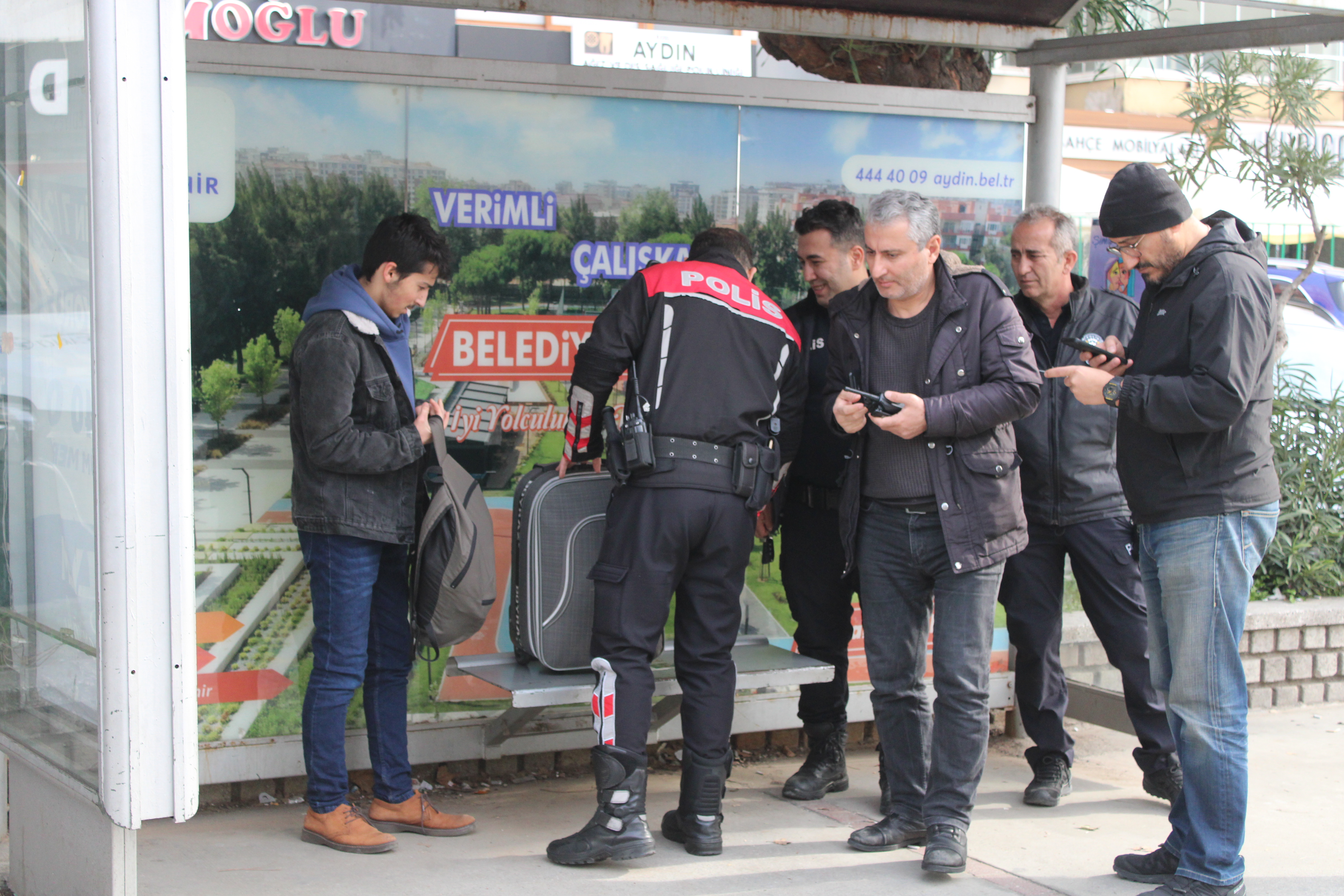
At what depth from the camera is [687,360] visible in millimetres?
3770

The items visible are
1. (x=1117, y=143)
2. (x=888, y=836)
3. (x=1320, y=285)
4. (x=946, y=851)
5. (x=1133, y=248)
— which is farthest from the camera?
(x=1117, y=143)

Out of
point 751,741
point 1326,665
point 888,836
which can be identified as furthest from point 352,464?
point 1326,665

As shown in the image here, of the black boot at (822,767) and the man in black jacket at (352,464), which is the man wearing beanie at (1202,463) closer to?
the black boot at (822,767)

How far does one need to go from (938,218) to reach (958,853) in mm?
1801

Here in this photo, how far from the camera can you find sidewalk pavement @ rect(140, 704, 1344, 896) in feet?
11.8

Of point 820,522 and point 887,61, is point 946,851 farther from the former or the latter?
point 887,61

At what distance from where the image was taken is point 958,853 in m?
3.67

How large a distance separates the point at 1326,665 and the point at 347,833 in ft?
14.9

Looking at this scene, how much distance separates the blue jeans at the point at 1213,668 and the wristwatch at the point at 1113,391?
0.36 meters

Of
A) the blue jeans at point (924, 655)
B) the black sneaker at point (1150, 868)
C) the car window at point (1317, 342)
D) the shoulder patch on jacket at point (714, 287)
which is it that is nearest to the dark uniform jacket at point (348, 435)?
the shoulder patch on jacket at point (714, 287)

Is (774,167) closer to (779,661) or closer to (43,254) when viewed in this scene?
(779,661)

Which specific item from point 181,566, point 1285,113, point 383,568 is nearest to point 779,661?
point 383,568

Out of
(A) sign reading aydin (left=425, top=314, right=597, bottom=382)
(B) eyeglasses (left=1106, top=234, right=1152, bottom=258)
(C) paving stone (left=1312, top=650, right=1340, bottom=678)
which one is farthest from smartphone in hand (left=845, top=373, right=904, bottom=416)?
(C) paving stone (left=1312, top=650, right=1340, bottom=678)

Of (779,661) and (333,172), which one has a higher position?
(333,172)
